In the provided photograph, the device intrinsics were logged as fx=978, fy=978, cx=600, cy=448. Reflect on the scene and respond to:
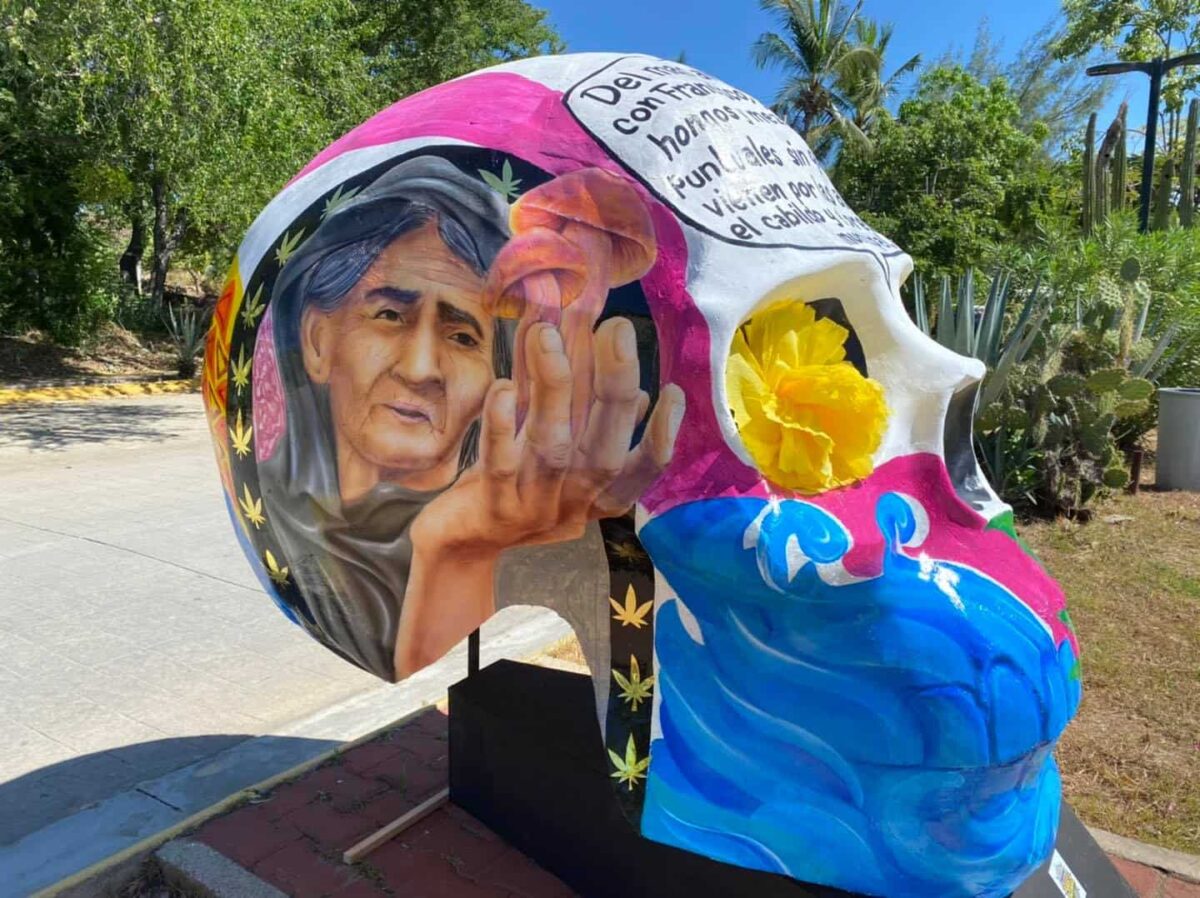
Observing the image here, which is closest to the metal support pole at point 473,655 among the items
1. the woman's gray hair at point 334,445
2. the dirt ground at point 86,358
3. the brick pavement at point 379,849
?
the brick pavement at point 379,849

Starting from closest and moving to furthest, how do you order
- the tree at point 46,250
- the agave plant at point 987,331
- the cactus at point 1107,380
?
the agave plant at point 987,331 < the cactus at point 1107,380 < the tree at point 46,250

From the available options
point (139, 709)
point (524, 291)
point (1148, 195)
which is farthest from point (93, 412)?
point (1148, 195)

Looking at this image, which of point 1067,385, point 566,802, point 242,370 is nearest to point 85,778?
point 566,802

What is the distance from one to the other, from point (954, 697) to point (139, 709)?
143 inches

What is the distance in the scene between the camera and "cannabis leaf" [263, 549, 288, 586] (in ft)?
7.05

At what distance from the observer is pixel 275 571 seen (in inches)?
85.4

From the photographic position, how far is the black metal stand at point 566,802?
2445 mm

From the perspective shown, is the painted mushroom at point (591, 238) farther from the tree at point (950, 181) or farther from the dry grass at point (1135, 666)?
the tree at point (950, 181)

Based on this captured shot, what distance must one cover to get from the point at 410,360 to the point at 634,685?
75cm

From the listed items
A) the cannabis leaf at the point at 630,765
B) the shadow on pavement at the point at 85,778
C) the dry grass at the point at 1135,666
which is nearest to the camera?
the cannabis leaf at the point at 630,765

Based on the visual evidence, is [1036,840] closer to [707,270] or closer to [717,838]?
[717,838]

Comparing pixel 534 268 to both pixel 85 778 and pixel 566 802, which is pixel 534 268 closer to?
pixel 566 802

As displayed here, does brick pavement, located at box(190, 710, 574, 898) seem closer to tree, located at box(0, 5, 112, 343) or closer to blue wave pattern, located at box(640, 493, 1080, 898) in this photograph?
blue wave pattern, located at box(640, 493, 1080, 898)

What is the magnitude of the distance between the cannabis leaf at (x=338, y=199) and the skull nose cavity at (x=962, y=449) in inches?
51.6
